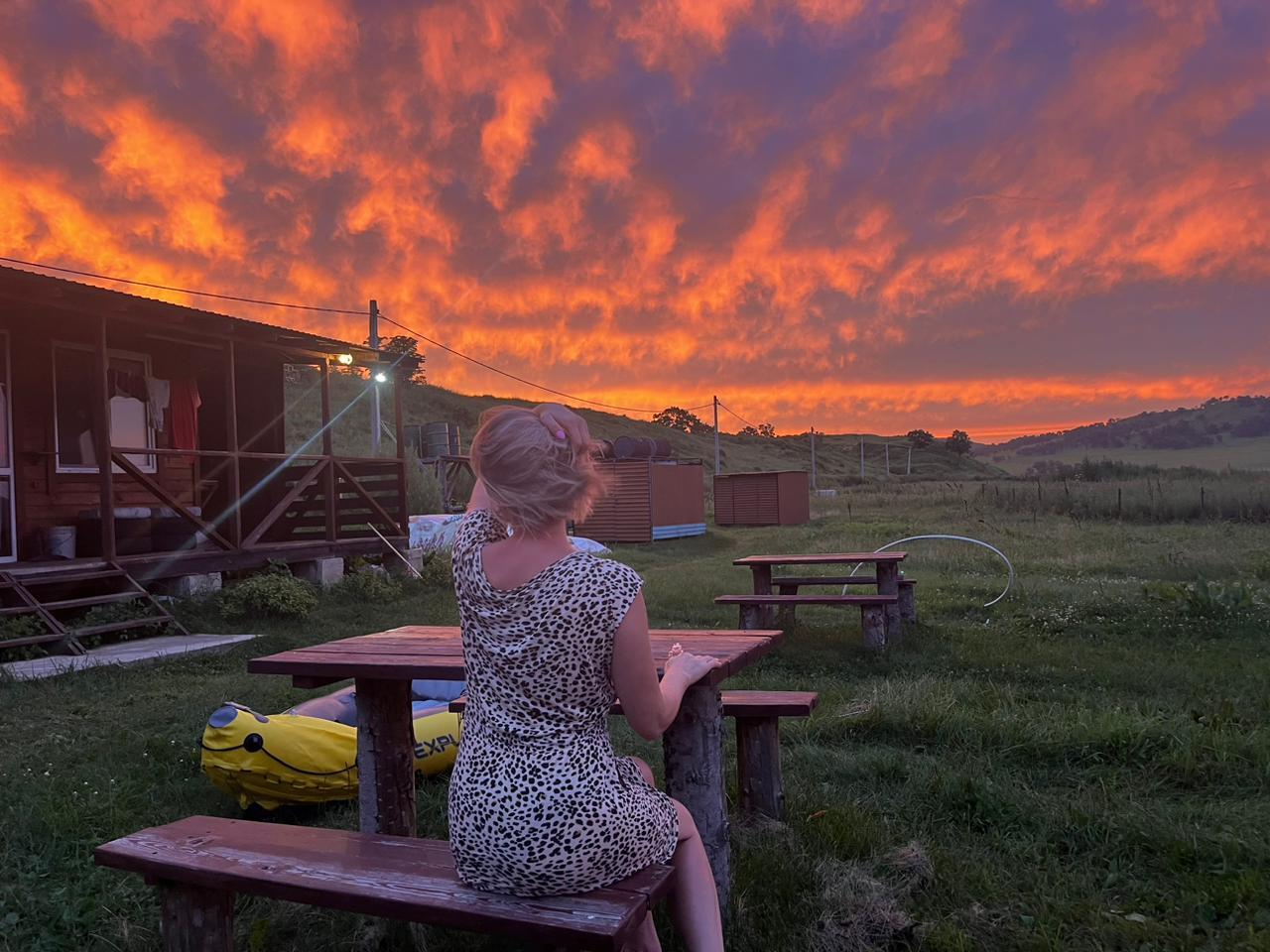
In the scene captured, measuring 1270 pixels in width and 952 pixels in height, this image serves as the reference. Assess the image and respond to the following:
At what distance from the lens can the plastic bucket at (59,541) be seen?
925 cm

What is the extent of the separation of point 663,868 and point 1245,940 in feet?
5.69

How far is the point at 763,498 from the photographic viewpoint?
25625 mm

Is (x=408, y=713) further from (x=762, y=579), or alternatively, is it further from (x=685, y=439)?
(x=685, y=439)

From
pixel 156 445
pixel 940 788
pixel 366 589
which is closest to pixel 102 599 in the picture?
pixel 366 589

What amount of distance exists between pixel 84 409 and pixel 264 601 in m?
3.37

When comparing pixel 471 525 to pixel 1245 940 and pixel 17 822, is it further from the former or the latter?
pixel 17 822

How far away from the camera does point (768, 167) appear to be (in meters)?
13.3

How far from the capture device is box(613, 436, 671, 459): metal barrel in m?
22.3

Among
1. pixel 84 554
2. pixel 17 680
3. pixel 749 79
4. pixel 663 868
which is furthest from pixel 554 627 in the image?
pixel 749 79

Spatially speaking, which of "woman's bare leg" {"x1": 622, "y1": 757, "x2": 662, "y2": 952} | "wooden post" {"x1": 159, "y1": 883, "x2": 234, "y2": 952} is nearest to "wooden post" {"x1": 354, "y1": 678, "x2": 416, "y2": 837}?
"wooden post" {"x1": 159, "y1": 883, "x2": 234, "y2": 952}

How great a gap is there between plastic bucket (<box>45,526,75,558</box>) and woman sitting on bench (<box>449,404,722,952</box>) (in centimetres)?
915

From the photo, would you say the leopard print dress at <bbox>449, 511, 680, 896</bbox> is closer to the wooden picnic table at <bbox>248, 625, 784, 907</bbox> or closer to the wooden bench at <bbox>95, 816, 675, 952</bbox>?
the wooden bench at <bbox>95, 816, 675, 952</bbox>

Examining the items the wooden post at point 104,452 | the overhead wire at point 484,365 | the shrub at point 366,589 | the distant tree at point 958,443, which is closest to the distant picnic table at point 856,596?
the shrub at point 366,589

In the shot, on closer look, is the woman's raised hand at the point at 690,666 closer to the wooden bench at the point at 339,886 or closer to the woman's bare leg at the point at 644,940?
the woman's bare leg at the point at 644,940
